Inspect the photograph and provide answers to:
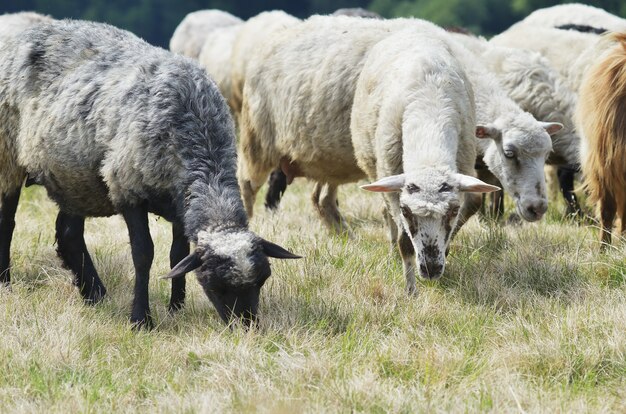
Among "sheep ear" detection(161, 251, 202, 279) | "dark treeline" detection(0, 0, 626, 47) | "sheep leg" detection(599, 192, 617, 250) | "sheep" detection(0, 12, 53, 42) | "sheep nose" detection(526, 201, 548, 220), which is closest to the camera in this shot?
"sheep ear" detection(161, 251, 202, 279)

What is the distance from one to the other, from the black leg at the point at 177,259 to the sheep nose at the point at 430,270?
130cm

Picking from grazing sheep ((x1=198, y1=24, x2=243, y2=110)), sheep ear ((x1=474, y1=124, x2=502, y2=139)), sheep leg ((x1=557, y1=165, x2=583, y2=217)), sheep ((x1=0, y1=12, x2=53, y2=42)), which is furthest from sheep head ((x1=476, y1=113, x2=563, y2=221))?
grazing sheep ((x1=198, y1=24, x2=243, y2=110))

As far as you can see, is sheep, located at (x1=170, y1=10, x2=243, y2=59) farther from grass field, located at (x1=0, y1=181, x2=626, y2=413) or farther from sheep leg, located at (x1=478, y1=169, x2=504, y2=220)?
grass field, located at (x1=0, y1=181, x2=626, y2=413)

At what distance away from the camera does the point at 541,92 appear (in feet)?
27.2

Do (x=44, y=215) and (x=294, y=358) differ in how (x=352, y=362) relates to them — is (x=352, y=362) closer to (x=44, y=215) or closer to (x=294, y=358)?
(x=294, y=358)

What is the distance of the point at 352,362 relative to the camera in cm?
480

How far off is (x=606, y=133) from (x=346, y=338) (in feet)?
8.31

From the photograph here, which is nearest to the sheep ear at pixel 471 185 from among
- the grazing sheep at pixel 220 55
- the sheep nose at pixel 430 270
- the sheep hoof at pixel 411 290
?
the sheep nose at pixel 430 270

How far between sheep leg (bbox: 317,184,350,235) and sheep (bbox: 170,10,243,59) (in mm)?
9326

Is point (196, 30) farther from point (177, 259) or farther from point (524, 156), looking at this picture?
point (177, 259)

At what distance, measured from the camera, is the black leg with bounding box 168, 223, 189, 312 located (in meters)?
5.67

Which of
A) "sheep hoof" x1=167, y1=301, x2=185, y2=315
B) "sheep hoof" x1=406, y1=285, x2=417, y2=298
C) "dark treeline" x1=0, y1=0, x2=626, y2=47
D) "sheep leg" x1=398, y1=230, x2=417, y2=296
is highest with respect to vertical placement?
"sheep leg" x1=398, y1=230, x2=417, y2=296

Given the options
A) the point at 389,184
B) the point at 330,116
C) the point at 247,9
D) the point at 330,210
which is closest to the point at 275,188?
the point at 330,210

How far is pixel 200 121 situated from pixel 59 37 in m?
1.23
